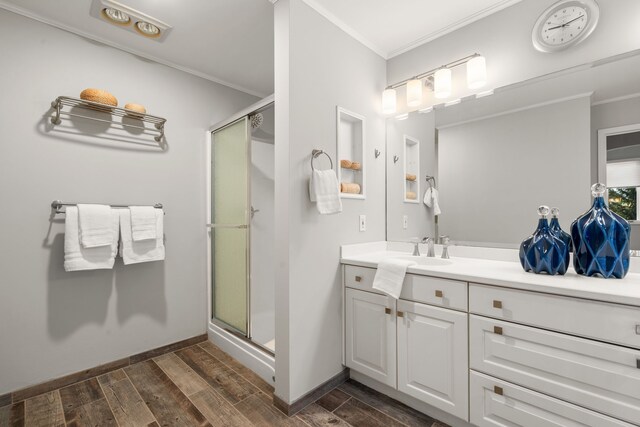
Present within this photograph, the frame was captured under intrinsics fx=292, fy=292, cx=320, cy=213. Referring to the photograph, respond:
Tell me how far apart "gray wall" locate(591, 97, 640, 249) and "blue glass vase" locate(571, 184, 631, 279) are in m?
0.13

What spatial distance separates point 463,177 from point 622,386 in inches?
50.6

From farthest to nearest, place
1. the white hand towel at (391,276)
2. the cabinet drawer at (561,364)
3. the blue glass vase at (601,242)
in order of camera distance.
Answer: the white hand towel at (391,276)
the blue glass vase at (601,242)
the cabinet drawer at (561,364)

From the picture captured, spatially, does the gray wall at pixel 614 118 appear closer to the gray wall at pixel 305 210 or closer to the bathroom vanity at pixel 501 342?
the bathroom vanity at pixel 501 342

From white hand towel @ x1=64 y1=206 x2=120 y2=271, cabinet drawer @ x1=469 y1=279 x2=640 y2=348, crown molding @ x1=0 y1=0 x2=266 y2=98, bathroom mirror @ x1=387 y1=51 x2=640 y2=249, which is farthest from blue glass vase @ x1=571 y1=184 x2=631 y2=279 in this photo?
crown molding @ x1=0 y1=0 x2=266 y2=98

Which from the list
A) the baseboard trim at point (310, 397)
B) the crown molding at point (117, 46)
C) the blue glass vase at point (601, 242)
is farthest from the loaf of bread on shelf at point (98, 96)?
the blue glass vase at point (601, 242)

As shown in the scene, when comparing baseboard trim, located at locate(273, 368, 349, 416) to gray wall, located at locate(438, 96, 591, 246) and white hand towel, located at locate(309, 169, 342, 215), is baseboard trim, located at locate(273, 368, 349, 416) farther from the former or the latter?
gray wall, located at locate(438, 96, 591, 246)

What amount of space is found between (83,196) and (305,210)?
1630 mm

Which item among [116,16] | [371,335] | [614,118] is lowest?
[371,335]

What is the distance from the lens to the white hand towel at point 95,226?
6.44ft

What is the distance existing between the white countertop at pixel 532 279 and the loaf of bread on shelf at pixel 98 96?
6.66 feet

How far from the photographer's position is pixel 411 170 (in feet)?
7.45

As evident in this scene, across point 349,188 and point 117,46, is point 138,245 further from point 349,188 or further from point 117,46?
point 349,188

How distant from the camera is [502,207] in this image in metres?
1.81

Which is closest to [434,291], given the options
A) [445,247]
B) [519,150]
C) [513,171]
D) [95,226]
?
[445,247]
